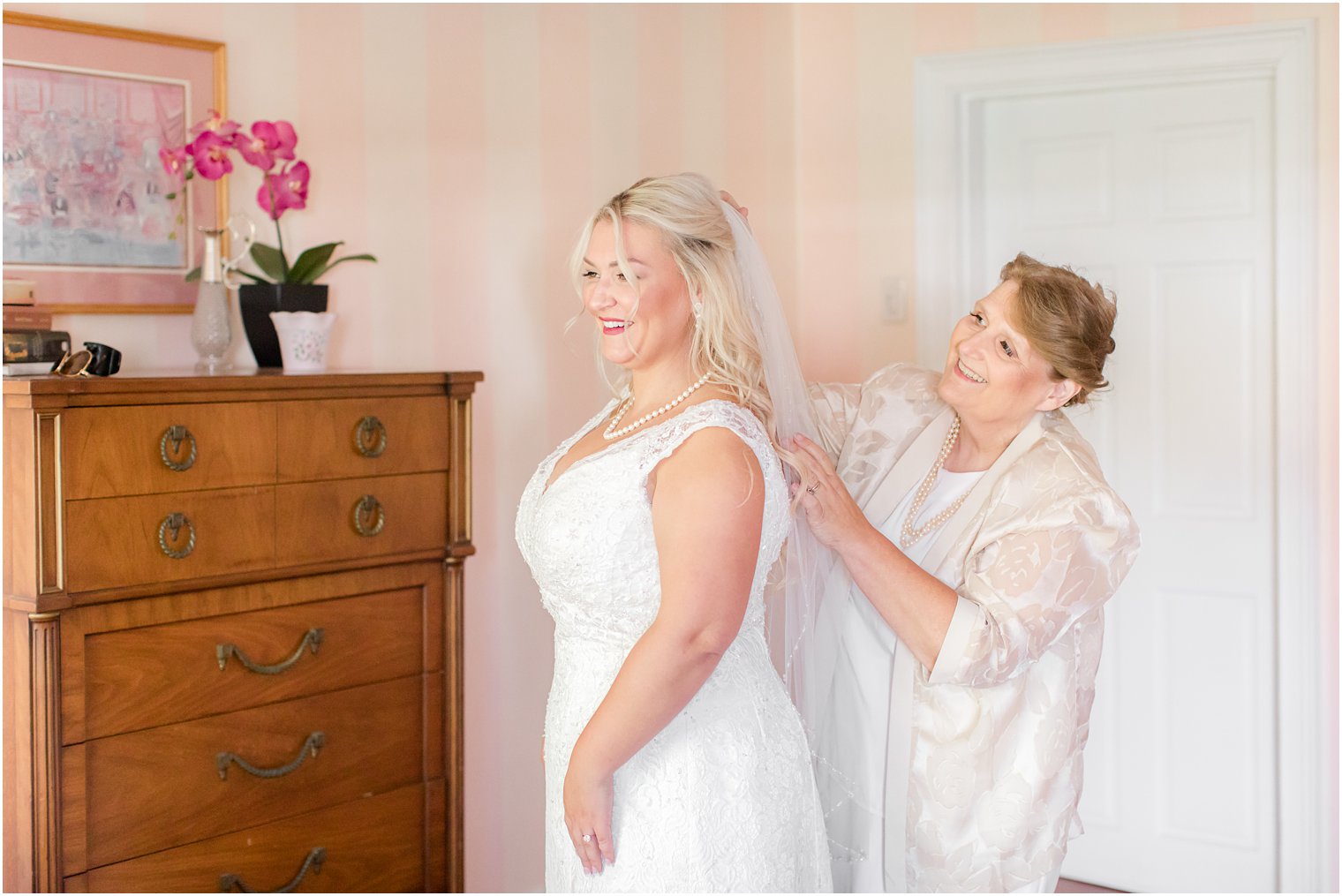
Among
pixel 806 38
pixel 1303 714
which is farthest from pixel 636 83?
pixel 1303 714

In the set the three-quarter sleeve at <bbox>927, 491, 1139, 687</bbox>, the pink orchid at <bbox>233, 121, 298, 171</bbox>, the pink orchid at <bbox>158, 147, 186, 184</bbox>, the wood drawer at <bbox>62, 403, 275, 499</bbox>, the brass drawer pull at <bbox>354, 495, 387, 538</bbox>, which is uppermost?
the pink orchid at <bbox>233, 121, 298, 171</bbox>

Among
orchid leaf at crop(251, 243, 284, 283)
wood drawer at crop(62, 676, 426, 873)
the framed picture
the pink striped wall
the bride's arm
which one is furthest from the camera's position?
the pink striped wall

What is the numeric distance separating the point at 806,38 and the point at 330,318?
202cm

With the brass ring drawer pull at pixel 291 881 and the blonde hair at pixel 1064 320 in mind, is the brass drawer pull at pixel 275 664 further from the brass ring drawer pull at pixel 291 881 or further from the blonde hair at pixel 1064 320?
the blonde hair at pixel 1064 320

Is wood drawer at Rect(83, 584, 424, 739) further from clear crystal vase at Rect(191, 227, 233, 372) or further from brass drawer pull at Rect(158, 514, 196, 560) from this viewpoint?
clear crystal vase at Rect(191, 227, 233, 372)

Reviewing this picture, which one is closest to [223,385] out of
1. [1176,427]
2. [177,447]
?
[177,447]

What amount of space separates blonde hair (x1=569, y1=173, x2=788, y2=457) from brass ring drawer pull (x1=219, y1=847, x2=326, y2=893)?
1.07 meters

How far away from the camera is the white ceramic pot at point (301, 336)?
2375 millimetres

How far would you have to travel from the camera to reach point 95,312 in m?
2.35

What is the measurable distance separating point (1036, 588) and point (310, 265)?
149 centimetres

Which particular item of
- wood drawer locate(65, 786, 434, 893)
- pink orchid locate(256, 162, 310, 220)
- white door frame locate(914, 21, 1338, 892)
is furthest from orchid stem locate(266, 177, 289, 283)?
white door frame locate(914, 21, 1338, 892)

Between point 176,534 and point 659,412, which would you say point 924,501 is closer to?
point 659,412

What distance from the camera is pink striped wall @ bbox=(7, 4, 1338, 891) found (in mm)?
2760

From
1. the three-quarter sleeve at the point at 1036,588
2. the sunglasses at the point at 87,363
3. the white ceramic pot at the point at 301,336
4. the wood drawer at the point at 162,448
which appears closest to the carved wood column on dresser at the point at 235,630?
the wood drawer at the point at 162,448
